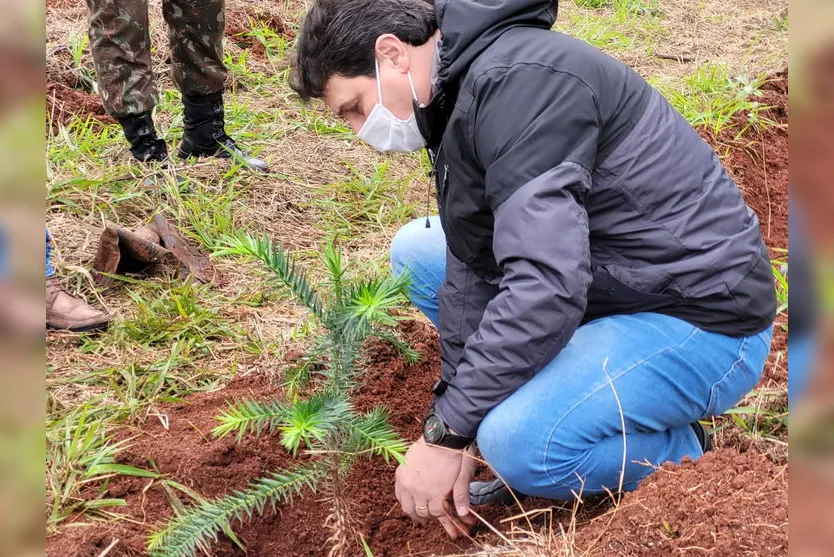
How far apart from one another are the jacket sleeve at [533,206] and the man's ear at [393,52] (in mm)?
281

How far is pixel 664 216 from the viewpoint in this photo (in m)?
1.79

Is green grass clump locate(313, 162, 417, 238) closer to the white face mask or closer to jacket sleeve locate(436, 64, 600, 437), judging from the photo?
the white face mask

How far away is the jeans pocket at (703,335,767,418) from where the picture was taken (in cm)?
192

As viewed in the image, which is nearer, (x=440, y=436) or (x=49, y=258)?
(x=440, y=436)

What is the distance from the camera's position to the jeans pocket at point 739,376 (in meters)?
1.92

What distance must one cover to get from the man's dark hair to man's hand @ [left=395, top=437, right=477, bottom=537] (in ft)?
2.95

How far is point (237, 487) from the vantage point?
208 cm

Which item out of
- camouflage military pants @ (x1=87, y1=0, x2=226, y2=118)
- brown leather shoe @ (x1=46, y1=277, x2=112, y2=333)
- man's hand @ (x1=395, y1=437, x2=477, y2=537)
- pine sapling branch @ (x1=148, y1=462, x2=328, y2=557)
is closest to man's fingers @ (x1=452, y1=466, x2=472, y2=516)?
man's hand @ (x1=395, y1=437, x2=477, y2=537)

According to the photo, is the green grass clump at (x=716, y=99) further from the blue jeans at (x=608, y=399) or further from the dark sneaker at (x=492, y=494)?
the dark sneaker at (x=492, y=494)

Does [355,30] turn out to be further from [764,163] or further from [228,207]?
[764,163]

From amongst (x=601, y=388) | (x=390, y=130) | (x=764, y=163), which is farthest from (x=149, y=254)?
(x=764, y=163)

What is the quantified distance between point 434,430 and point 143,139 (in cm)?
257
